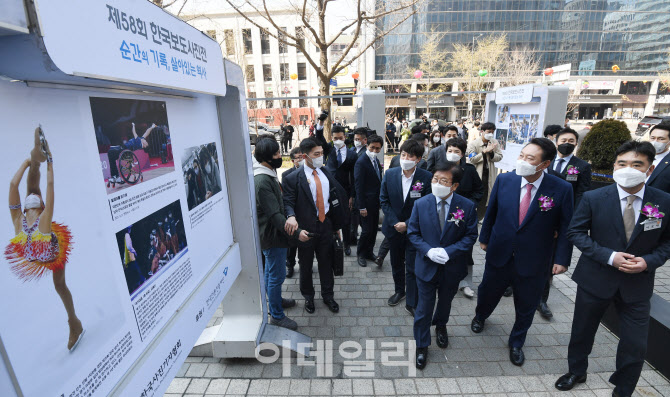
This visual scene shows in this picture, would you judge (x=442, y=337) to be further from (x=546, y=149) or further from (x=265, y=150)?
(x=265, y=150)

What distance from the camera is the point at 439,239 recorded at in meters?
3.20

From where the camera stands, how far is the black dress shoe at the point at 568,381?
299cm

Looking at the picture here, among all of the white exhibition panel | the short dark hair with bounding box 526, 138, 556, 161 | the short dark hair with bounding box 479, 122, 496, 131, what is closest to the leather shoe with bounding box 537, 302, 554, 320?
the short dark hair with bounding box 526, 138, 556, 161

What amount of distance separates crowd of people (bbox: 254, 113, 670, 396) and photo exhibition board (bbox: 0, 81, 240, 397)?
4.85ft

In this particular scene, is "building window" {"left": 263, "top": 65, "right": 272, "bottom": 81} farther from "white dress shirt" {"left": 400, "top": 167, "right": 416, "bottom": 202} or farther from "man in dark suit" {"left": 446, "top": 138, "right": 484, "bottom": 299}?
"white dress shirt" {"left": 400, "top": 167, "right": 416, "bottom": 202}

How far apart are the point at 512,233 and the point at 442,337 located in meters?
1.32

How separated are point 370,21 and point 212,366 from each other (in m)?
11.8

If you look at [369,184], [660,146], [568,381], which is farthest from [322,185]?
[660,146]

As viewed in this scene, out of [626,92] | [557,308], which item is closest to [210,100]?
[557,308]

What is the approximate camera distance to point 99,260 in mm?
1396

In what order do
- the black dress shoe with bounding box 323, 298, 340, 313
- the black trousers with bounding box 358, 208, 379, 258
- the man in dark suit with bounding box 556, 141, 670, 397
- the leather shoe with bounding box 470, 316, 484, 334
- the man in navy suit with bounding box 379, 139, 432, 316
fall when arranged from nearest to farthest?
the man in dark suit with bounding box 556, 141, 670, 397 < the leather shoe with bounding box 470, 316, 484, 334 < the man in navy suit with bounding box 379, 139, 432, 316 < the black dress shoe with bounding box 323, 298, 340, 313 < the black trousers with bounding box 358, 208, 379, 258

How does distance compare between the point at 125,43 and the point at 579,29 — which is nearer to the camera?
the point at 125,43

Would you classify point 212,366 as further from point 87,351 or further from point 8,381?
point 8,381

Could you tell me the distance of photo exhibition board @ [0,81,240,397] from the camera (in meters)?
1.05
